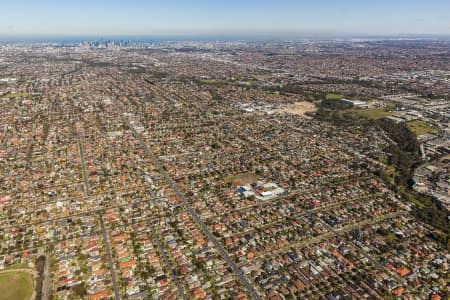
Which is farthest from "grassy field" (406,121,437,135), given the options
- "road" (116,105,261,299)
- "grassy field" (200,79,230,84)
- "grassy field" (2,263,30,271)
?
"grassy field" (2,263,30,271)

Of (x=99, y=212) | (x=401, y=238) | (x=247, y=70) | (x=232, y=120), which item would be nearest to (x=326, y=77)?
(x=247, y=70)

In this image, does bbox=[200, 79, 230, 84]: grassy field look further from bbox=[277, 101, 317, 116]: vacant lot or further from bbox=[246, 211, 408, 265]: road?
bbox=[246, 211, 408, 265]: road

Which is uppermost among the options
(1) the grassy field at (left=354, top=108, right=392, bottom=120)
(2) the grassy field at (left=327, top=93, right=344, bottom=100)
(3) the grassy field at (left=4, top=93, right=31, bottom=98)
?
(3) the grassy field at (left=4, top=93, right=31, bottom=98)

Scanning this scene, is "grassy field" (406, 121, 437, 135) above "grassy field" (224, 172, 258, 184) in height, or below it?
above

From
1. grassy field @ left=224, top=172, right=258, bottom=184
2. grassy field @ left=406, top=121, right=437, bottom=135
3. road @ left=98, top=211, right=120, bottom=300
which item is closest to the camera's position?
road @ left=98, top=211, right=120, bottom=300

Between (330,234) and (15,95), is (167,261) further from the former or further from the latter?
(15,95)

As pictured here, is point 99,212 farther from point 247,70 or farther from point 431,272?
point 247,70
